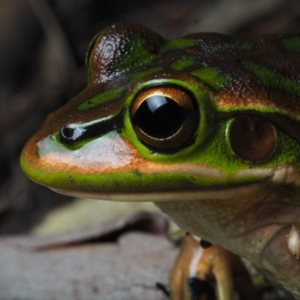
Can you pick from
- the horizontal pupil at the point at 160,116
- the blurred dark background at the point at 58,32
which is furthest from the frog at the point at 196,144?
the blurred dark background at the point at 58,32

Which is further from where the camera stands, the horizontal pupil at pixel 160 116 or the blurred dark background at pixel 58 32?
Answer: the blurred dark background at pixel 58 32

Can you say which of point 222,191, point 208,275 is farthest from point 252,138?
point 208,275

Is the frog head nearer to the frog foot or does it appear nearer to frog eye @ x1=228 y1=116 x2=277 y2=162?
frog eye @ x1=228 y1=116 x2=277 y2=162

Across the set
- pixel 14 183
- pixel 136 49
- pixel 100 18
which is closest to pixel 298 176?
pixel 136 49

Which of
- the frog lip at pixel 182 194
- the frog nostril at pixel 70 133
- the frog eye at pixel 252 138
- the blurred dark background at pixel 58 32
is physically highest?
the blurred dark background at pixel 58 32

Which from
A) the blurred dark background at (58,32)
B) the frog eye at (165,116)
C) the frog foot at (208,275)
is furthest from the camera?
the blurred dark background at (58,32)

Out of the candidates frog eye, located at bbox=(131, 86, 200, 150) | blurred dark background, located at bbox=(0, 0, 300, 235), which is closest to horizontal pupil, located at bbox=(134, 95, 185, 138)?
frog eye, located at bbox=(131, 86, 200, 150)

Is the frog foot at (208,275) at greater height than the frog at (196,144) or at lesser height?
lesser

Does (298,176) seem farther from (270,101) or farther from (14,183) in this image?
(14,183)

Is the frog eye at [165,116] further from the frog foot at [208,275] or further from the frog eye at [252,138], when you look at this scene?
the frog foot at [208,275]
